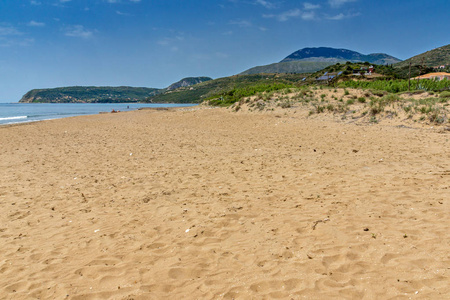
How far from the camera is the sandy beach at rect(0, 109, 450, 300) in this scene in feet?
9.83

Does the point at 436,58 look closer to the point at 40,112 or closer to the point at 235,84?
the point at 235,84

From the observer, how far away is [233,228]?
434cm

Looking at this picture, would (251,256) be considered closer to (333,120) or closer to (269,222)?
(269,222)

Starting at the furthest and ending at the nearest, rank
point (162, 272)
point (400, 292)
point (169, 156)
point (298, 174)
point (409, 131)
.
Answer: point (409, 131) < point (169, 156) < point (298, 174) < point (162, 272) < point (400, 292)

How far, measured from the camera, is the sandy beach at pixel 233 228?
2996 millimetres

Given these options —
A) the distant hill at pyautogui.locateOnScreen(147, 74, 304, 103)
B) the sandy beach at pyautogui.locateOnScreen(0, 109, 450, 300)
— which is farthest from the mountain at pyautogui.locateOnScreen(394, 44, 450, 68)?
the sandy beach at pyautogui.locateOnScreen(0, 109, 450, 300)

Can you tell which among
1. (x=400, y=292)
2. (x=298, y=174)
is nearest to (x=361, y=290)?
(x=400, y=292)

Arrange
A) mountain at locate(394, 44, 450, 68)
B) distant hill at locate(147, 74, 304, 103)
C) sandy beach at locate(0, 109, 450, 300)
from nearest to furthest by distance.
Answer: sandy beach at locate(0, 109, 450, 300) < mountain at locate(394, 44, 450, 68) < distant hill at locate(147, 74, 304, 103)

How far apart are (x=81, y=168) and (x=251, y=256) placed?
7.02 metres

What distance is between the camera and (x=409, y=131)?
40.7 ft

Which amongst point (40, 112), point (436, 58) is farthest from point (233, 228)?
point (436, 58)

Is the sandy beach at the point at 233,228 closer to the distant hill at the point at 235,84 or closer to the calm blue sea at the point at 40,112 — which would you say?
the calm blue sea at the point at 40,112

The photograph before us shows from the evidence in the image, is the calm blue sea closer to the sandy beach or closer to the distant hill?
the sandy beach

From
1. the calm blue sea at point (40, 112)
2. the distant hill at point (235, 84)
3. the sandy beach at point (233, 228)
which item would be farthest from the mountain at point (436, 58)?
the sandy beach at point (233, 228)
